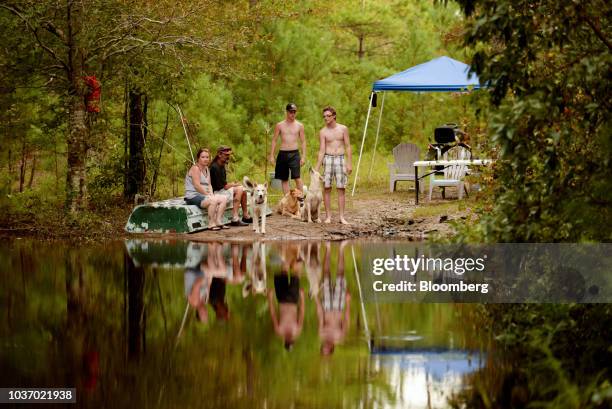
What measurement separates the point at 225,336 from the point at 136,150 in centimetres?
1556

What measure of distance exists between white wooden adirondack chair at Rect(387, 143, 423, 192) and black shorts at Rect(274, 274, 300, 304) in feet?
47.6

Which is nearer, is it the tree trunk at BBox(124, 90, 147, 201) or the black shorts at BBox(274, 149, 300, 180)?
the black shorts at BBox(274, 149, 300, 180)

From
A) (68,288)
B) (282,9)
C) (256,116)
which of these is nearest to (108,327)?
(68,288)

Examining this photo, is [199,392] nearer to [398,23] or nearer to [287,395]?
[287,395]

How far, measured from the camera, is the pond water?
324 inches

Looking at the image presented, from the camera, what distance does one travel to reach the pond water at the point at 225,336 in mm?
8242

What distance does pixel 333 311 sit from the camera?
11.7 metres

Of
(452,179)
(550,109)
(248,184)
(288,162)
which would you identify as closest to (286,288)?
(550,109)

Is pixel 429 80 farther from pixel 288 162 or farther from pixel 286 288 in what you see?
pixel 286 288

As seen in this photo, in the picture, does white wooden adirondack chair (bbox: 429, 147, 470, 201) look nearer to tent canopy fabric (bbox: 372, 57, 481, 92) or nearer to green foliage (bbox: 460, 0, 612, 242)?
→ tent canopy fabric (bbox: 372, 57, 481, 92)

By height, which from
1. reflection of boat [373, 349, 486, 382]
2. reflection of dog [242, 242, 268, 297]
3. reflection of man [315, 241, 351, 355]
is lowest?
reflection of dog [242, 242, 268, 297]

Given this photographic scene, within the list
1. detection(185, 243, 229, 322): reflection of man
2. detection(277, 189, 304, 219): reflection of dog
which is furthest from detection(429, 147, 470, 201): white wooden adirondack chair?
detection(185, 243, 229, 322): reflection of man

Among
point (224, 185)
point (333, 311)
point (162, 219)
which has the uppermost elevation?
point (224, 185)

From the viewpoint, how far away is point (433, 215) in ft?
74.5
